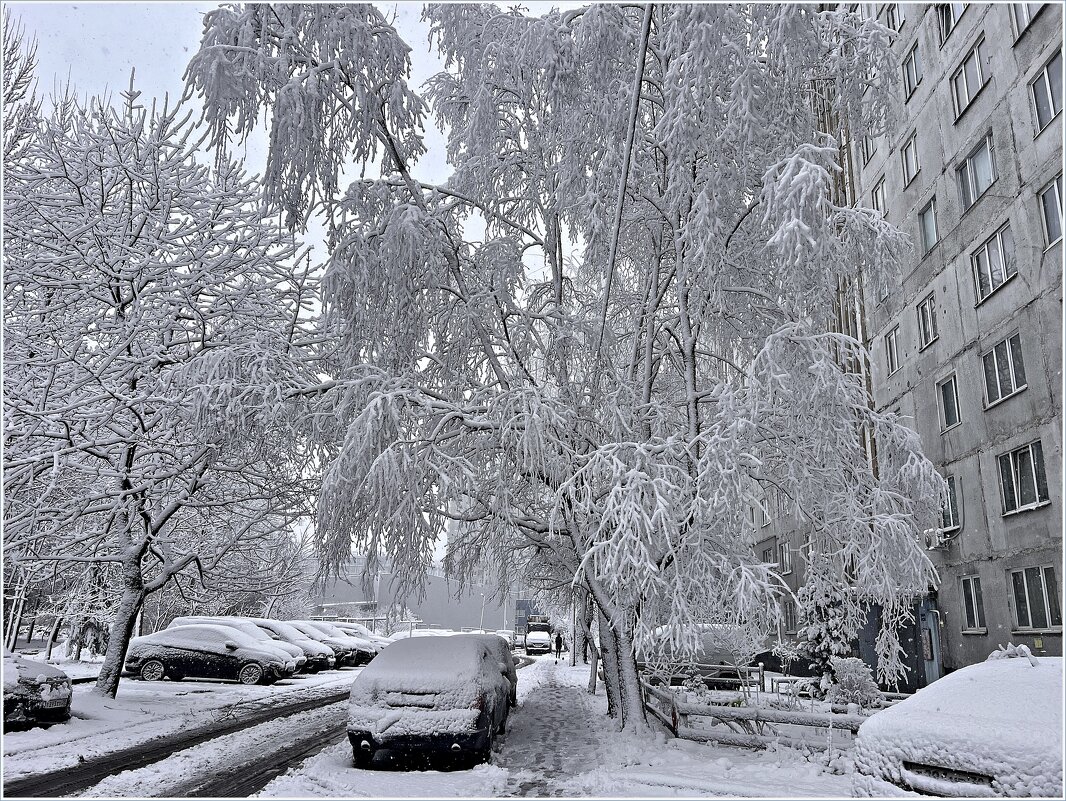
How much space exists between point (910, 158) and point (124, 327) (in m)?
18.9

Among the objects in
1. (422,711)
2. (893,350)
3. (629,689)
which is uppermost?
(893,350)

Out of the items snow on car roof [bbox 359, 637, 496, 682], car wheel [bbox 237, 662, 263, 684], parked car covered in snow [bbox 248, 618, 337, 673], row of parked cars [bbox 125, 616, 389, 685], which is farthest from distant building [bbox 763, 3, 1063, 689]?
parked car covered in snow [bbox 248, 618, 337, 673]

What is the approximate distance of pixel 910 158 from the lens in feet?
66.6

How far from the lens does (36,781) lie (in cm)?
774

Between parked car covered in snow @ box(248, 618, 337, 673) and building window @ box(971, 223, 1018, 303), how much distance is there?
21.4 metres

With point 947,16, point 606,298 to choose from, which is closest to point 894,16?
point 947,16

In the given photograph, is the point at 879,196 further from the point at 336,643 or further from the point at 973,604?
the point at 336,643

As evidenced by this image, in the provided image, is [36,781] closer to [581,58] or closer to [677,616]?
[677,616]

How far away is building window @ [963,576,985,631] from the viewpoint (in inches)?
627

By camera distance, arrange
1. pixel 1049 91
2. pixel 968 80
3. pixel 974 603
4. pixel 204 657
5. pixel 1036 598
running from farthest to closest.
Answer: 1. pixel 204 657
2. pixel 968 80
3. pixel 974 603
4. pixel 1036 598
5. pixel 1049 91

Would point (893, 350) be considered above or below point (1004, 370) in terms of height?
above

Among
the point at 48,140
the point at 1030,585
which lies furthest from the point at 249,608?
the point at 1030,585

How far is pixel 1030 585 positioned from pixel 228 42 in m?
15.4

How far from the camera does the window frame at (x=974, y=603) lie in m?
15.8
